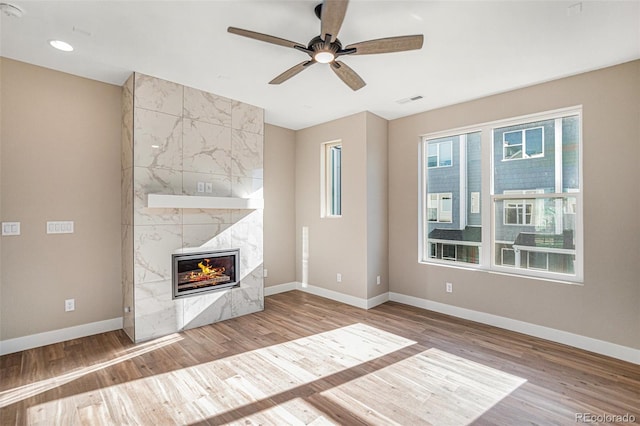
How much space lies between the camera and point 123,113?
360 cm

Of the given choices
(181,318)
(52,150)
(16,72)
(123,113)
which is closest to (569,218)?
(181,318)

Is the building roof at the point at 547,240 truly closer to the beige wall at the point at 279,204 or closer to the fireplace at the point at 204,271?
the beige wall at the point at 279,204

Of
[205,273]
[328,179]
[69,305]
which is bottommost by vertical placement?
[69,305]

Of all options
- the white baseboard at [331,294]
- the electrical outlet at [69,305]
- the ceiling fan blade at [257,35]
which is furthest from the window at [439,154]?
the electrical outlet at [69,305]

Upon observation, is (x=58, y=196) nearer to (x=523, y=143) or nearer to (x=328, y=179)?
(x=328, y=179)

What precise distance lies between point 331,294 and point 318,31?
3.77 metres

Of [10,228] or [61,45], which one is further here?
[10,228]

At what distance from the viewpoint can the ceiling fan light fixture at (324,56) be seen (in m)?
2.36

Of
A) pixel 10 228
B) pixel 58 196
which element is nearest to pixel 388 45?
pixel 58 196

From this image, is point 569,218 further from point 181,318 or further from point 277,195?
point 181,318

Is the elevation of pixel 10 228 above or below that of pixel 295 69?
below

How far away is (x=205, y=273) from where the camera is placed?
385cm

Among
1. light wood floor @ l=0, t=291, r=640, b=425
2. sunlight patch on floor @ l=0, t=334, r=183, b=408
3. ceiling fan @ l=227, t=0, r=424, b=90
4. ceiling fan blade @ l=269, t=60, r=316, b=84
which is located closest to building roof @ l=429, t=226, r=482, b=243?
light wood floor @ l=0, t=291, r=640, b=425

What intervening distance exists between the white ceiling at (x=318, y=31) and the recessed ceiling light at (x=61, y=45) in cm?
5
